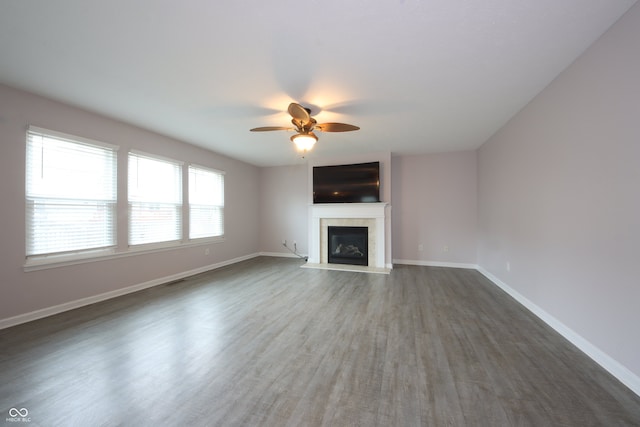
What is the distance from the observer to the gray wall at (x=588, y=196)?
1.57 metres

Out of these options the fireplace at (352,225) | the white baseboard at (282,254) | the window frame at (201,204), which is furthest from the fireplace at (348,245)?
the window frame at (201,204)

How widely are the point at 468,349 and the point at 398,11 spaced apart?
8.75 ft

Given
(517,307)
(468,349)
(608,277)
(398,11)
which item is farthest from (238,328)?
(517,307)

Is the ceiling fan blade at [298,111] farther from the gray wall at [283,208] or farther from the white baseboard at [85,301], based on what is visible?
the gray wall at [283,208]

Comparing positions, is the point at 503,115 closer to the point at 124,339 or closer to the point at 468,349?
the point at 468,349

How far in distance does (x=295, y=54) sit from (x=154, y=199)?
11.0ft

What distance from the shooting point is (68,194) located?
9.21ft

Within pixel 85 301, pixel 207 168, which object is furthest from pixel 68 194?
pixel 207 168

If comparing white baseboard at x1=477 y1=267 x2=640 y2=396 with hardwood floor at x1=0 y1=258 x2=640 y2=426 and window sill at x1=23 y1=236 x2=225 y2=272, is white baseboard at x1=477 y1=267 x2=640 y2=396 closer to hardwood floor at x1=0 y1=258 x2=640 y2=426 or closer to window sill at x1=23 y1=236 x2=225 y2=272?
hardwood floor at x1=0 y1=258 x2=640 y2=426

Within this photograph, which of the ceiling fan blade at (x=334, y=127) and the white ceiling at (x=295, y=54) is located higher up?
the white ceiling at (x=295, y=54)

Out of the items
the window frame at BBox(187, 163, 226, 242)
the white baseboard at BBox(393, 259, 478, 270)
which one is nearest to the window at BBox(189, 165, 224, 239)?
the window frame at BBox(187, 163, 226, 242)

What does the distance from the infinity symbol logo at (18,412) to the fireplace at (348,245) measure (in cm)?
449

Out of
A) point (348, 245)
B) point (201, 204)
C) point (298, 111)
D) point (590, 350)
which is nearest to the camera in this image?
point (590, 350)

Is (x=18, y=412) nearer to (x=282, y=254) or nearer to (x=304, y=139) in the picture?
(x=304, y=139)
